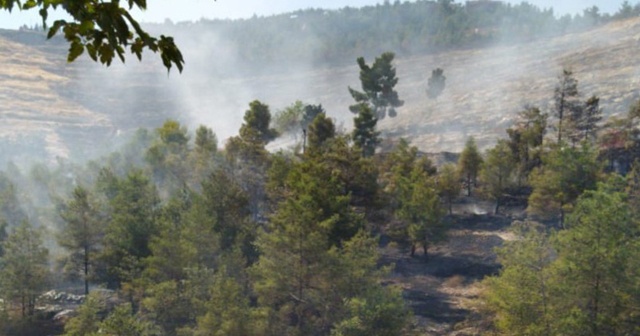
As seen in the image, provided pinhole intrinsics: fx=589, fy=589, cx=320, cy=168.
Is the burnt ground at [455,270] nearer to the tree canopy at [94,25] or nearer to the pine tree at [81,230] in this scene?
the pine tree at [81,230]

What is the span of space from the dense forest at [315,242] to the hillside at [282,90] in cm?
2644

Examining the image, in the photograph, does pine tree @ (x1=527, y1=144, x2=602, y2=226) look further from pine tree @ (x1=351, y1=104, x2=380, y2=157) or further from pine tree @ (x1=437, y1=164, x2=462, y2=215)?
pine tree @ (x1=351, y1=104, x2=380, y2=157)

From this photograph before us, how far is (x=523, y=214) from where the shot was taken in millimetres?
45938

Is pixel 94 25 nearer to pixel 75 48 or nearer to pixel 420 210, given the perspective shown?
pixel 75 48

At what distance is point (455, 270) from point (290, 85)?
105 metres

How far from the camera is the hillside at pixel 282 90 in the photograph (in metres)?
78.7

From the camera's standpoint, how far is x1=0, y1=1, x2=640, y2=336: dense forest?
20.8m

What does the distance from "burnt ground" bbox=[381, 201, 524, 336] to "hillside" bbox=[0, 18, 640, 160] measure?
2267 centimetres

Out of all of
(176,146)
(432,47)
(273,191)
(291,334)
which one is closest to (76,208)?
(273,191)

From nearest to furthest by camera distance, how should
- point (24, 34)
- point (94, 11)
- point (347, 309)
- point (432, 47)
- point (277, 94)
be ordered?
point (94, 11)
point (347, 309)
point (277, 94)
point (432, 47)
point (24, 34)

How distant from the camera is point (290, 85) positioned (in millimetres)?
138125

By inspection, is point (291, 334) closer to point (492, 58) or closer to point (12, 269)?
point (12, 269)

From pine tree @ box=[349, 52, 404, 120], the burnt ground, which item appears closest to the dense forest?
the burnt ground

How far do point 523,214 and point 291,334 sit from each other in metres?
27.8
